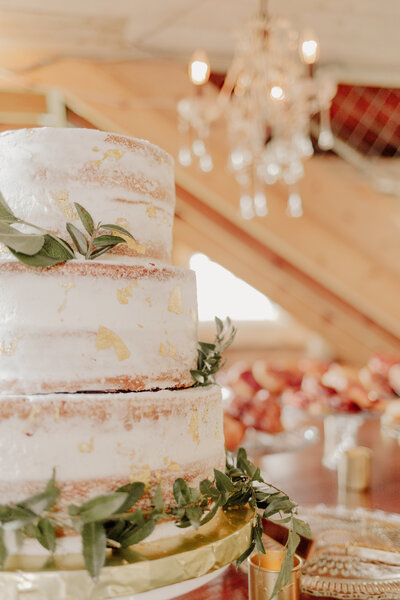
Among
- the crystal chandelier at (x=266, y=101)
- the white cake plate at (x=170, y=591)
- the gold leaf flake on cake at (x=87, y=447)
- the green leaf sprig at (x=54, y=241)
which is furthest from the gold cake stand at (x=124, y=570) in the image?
the crystal chandelier at (x=266, y=101)

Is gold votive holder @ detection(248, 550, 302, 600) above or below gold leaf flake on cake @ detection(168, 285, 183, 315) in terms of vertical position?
below

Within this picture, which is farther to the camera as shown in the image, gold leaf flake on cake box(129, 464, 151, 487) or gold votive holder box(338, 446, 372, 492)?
gold votive holder box(338, 446, 372, 492)

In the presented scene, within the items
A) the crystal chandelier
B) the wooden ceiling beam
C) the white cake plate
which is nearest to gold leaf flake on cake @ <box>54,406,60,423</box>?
the white cake plate

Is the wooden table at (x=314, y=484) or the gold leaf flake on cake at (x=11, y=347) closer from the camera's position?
the gold leaf flake on cake at (x=11, y=347)

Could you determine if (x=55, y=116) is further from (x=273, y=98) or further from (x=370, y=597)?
(x=370, y=597)

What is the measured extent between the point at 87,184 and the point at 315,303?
14.1ft

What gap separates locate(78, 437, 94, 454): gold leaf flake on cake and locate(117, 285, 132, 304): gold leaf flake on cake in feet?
0.59

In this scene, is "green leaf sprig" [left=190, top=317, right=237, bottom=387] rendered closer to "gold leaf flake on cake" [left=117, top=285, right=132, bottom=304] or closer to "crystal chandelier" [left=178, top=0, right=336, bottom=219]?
"gold leaf flake on cake" [left=117, top=285, right=132, bottom=304]

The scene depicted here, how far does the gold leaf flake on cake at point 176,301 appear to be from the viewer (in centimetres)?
81

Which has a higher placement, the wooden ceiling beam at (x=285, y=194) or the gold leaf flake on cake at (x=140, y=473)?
the wooden ceiling beam at (x=285, y=194)

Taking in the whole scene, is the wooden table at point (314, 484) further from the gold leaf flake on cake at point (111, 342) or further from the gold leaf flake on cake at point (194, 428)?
the gold leaf flake on cake at point (111, 342)

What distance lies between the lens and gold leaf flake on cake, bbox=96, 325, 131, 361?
72 cm

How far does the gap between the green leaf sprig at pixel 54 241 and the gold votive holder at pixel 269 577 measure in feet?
1.61

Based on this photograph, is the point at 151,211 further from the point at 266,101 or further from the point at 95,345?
the point at 266,101
